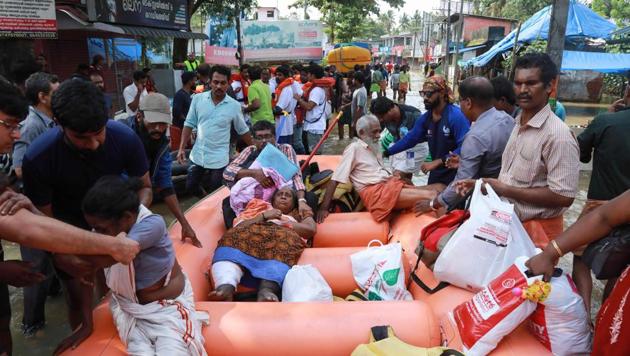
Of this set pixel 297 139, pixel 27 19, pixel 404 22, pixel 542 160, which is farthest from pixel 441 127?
pixel 404 22

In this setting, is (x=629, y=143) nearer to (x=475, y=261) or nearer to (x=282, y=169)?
(x=475, y=261)

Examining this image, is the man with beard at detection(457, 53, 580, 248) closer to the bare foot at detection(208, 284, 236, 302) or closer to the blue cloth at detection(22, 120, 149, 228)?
the bare foot at detection(208, 284, 236, 302)

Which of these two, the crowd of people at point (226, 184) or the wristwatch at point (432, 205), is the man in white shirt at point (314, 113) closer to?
the crowd of people at point (226, 184)

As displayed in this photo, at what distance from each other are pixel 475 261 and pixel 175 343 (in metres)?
1.54

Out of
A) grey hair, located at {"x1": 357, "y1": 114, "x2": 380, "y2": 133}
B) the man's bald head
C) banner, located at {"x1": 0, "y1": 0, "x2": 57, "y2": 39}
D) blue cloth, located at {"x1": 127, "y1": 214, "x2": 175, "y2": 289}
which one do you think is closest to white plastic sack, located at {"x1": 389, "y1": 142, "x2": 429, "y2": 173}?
grey hair, located at {"x1": 357, "y1": 114, "x2": 380, "y2": 133}

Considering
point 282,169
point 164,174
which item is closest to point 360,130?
point 282,169

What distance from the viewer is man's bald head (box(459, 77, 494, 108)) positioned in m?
3.22

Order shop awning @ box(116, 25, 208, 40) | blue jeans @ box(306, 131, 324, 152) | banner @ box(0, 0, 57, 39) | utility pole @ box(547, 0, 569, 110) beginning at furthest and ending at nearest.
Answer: shop awning @ box(116, 25, 208, 40) → blue jeans @ box(306, 131, 324, 152) → banner @ box(0, 0, 57, 39) → utility pole @ box(547, 0, 569, 110)

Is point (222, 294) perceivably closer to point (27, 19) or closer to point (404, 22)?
point (27, 19)

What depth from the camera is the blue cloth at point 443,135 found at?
3799mm

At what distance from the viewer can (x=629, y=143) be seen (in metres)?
2.70

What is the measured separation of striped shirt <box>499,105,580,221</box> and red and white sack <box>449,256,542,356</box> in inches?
18.3

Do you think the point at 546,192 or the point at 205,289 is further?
the point at 205,289

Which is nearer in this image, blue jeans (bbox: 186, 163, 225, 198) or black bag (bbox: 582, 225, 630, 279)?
black bag (bbox: 582, 225, 630, 279)
